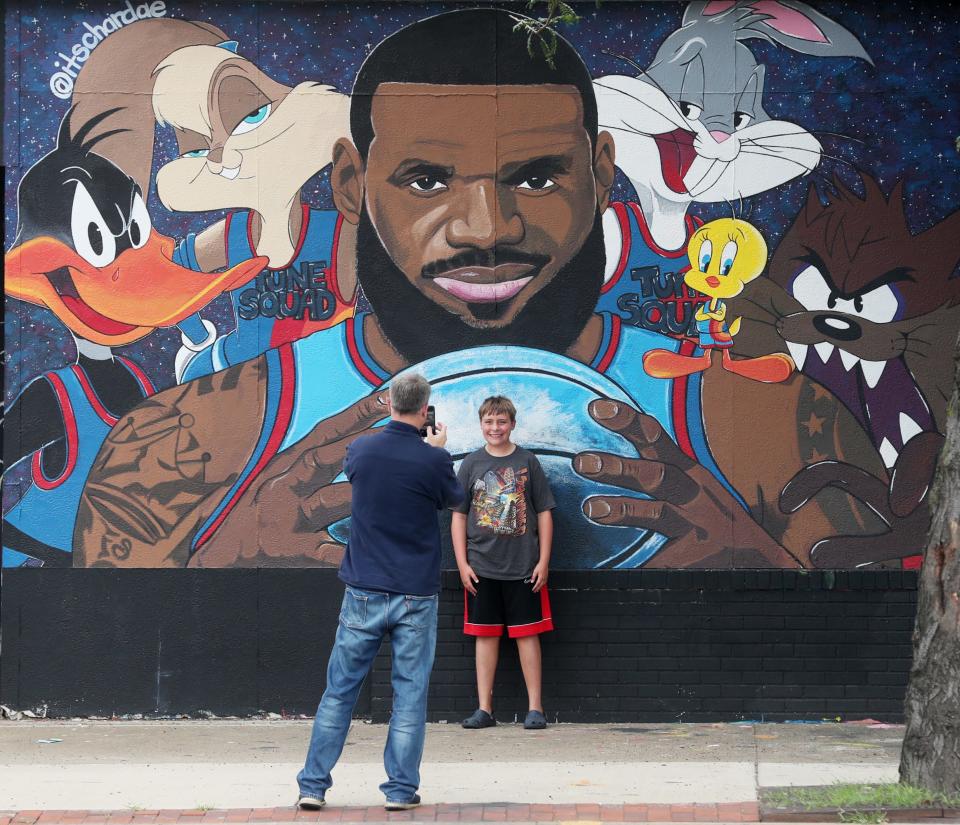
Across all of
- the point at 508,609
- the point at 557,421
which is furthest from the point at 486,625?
the point at 557,421

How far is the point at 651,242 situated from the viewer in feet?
29.0

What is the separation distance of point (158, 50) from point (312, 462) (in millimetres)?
2749

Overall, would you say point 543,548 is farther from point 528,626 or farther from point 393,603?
point 393,603

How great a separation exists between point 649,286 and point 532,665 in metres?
2.41

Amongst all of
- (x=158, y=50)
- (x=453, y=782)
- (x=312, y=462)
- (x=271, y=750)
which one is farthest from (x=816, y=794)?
(x=158, y=50)

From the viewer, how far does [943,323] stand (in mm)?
8695

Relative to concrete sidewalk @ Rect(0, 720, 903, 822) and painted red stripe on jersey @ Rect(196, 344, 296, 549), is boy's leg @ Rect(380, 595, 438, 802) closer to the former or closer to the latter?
concrete sidewalk @ Rect(0, 720, 903, 822)

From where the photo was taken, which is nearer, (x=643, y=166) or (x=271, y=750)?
(x=271, y=750)

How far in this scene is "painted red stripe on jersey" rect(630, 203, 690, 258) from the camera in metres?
8.83

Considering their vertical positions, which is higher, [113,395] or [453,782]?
[113,395]

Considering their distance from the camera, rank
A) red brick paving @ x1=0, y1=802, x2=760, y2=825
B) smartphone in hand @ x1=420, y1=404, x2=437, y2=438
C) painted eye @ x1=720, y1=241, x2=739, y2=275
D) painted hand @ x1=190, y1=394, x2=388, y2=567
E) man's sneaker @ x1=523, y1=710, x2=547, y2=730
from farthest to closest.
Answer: painted hand @ x1=190, y1=394, x2=388, y2=567, painted eye @ x1=720, y1=241, x2=739, y2=275, man's sneaker @ x1=523, y1=710, x2=547, y2=730, smartphone in hand @ x1=420, y1=404, x2=437, y2=438, red brick paving @ x1=0, y1=802, x2=760, y2=825

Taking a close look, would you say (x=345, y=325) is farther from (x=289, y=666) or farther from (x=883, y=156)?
(x=883, y=156)

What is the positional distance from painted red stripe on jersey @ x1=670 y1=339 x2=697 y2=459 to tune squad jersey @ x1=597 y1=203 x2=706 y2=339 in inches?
12.3

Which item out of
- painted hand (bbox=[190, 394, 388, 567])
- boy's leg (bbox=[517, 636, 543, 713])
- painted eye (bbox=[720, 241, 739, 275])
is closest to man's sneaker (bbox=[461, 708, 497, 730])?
boy's leg (bbox=[517, 636, 543, 713])
